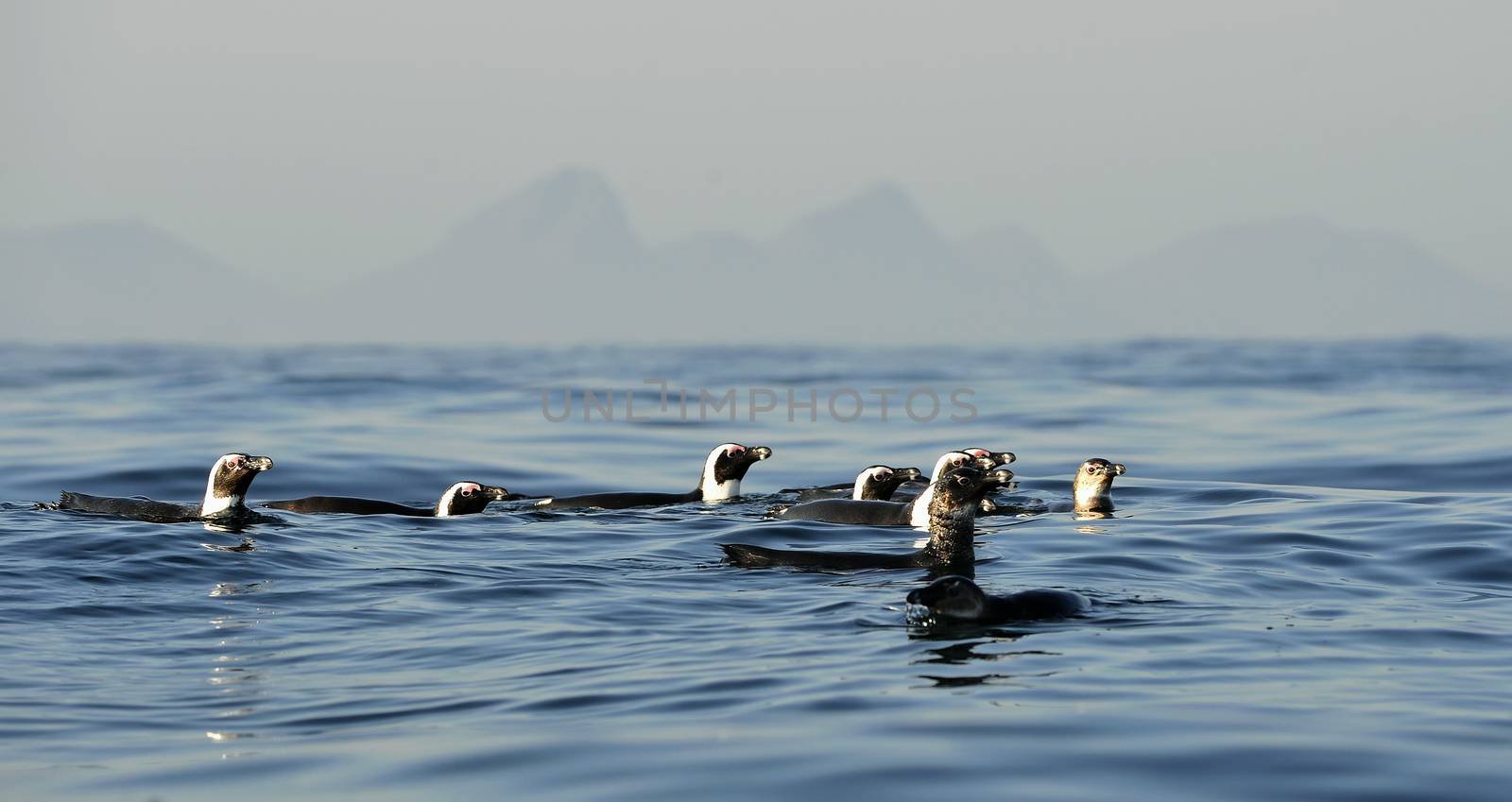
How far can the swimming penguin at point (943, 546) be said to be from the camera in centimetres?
1234

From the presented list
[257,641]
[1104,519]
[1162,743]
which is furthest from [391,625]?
[1104,519]

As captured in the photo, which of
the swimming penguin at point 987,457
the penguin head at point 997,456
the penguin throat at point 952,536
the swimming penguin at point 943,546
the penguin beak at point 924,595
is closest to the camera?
the penguin beak at point 924,595

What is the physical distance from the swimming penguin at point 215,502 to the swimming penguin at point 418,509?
1131mm

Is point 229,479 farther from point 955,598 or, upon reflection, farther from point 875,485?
point 955,598

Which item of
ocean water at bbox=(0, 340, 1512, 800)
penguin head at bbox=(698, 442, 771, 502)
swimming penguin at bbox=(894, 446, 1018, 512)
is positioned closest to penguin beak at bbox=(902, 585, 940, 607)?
ocean water at bbox=(0, 340, 1512, 800)

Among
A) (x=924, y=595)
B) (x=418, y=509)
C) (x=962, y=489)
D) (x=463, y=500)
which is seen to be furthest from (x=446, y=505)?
(x=924, y=595)

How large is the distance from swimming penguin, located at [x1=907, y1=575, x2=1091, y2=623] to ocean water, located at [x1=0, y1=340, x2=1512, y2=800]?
0.68 ft

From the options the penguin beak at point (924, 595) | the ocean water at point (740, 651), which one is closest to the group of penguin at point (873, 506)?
the penguin beak at point (924, 595)

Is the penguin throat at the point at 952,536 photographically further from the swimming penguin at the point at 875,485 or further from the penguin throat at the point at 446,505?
the penguin throat at the point at 446,505

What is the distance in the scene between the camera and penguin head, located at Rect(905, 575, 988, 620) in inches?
399

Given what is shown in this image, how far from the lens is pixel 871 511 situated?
15812 millimetres

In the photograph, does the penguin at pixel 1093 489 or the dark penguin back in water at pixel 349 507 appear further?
the penguin at pixel 1093 489

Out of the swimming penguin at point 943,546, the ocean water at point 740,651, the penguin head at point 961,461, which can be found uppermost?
the penguin head at point 961,461

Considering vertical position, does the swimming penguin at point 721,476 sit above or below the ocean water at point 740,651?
above
